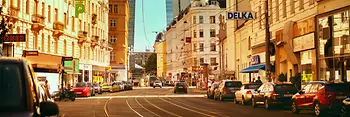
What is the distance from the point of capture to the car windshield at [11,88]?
558 centimetres

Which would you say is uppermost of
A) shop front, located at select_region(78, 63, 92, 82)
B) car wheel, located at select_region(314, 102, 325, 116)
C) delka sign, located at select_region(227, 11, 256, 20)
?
delka sign, located at select_region(227, 11, 256, 20)

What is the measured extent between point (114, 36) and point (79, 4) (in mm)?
42959

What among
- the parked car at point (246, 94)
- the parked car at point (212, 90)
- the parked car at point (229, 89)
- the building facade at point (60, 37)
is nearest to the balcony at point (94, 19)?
the building facade at point (60, 37)

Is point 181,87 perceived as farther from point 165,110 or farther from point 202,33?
point 202,33

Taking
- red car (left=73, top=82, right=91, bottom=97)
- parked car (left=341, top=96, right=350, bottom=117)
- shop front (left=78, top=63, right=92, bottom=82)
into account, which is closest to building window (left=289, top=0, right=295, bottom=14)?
parked car (left=341, top=96, right=350, bottom=117)

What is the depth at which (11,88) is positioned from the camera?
573 centimetres

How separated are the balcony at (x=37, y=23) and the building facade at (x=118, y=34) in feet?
179

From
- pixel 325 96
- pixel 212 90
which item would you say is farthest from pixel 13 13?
pixel 325 96

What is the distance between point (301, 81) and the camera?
34969mm

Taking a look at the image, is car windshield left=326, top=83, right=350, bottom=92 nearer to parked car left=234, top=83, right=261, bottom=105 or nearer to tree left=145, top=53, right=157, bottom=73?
parked car left=234, top=83, right=261, bottom=105

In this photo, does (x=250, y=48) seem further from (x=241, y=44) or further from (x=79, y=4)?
(x=79, y=4)

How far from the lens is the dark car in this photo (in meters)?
5.55

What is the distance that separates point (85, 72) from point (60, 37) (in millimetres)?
15432

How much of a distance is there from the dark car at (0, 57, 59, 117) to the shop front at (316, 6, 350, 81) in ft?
79.4
